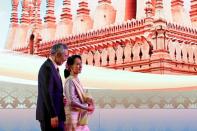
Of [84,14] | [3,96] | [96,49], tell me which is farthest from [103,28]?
[3,96]

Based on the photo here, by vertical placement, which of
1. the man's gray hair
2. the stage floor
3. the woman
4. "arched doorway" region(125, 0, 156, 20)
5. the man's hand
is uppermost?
"arched doorway" region(125, 0, 156, 20)

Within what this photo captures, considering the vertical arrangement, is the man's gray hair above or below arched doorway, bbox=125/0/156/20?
below

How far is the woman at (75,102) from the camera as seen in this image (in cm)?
288

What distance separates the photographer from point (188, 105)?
5613 mm

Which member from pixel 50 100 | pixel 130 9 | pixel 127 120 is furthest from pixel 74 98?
pixel 130 9

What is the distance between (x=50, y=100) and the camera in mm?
2660

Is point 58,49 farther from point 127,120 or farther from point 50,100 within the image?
point 127,120

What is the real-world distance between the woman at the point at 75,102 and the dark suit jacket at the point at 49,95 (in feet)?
0.50

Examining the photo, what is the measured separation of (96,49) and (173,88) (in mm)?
6292

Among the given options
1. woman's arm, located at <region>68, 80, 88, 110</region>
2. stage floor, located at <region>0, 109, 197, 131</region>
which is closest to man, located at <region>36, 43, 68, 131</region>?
woman's arm, located at <region>68, 80, 88, 110</region>

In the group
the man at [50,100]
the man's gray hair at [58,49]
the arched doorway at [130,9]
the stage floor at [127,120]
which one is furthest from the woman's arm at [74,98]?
the arched doorway at [130,9]

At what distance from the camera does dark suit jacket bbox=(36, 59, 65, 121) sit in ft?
8.72

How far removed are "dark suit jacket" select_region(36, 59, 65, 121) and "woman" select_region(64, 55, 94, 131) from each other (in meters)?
0.15

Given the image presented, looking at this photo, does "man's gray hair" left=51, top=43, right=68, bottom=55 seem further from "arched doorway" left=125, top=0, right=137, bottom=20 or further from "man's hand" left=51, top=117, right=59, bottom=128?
"arched doorway" left=125, top=0, right=137, bottom=20
